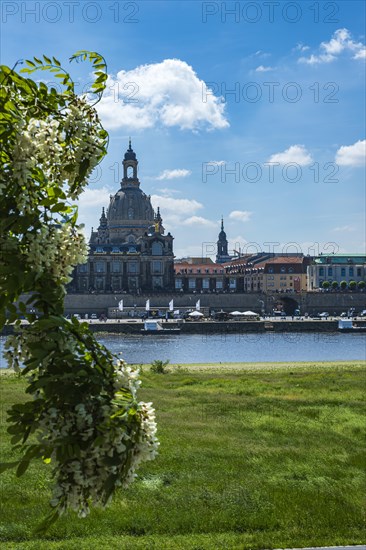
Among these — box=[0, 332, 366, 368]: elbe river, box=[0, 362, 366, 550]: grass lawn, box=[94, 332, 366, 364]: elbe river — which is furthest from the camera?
box=[94, 332, 366, 364]: elbe river

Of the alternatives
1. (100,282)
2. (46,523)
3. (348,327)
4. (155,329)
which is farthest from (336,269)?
(46,523)

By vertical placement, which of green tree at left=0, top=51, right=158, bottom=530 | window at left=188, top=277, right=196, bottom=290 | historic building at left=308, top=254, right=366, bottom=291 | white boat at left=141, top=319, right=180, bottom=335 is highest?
historic building at left=308, top=254, right=366, bottom=291

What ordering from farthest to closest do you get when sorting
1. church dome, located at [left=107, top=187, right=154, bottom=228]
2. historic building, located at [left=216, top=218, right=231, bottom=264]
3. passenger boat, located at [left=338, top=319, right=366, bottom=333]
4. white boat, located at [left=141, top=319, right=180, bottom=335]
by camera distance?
1. historic building, located at [left=216, top=218, right=231, bottom=264]
2. church dome, located at [left=107, top=187, right=154, bottom=228]
3. passenger boat, located at [left=338, top=319, right=366, bottom=333]
4. white boat, located at [left=141, top=319, right=180, bottom=335]

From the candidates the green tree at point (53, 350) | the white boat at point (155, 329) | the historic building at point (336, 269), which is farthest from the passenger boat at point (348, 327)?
the green tree at point (53, 350)

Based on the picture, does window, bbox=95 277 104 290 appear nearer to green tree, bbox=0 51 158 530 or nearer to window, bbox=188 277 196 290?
window, bbox=188 277 196 290

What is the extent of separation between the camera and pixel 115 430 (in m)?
2.74

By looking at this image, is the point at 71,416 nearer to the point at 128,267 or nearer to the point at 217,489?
the point at 217,489

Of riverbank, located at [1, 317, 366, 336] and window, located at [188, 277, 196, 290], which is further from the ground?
window, located at [188, 277, 196, 290]

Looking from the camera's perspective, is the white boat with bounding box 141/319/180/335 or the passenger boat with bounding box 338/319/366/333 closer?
the white boat with bounding box 141/319/180/335

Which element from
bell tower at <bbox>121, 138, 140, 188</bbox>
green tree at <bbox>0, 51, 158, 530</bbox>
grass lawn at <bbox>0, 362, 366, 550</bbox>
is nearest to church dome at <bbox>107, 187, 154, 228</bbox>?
bell tower at <bbox>121, 138, 140, 188</bbox>

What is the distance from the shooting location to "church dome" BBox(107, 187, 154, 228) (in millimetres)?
131500

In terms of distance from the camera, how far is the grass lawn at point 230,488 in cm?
898

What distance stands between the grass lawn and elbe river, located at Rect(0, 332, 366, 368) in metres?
27.1

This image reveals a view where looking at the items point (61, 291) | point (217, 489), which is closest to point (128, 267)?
point (217, 489)
